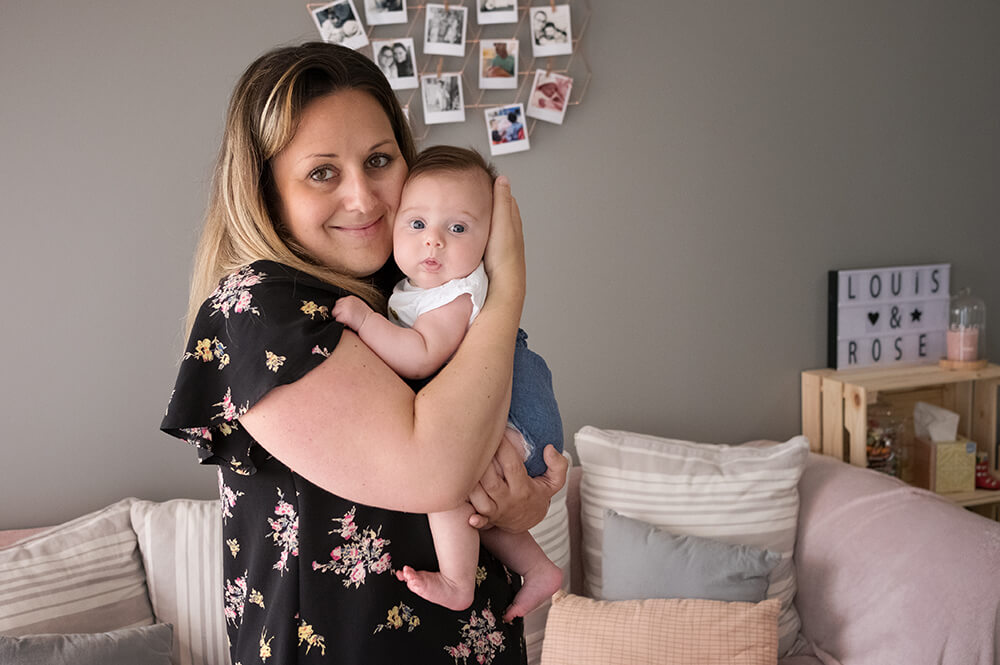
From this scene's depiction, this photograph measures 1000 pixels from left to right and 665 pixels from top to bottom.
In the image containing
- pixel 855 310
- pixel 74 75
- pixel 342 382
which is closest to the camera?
pixel 342 382

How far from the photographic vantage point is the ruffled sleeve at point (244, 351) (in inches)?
35.0

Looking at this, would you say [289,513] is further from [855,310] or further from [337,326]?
[855,310]

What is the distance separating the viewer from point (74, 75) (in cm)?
226

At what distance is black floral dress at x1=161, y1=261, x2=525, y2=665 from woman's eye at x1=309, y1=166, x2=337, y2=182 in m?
0.15

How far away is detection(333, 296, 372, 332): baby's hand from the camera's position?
0.97 m

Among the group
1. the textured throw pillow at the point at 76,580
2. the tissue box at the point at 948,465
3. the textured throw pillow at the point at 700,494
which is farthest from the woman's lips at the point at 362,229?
the tissue box at the point at 948,465

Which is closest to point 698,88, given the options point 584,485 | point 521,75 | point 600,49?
point 600,49

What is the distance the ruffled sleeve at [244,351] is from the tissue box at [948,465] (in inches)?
97.4

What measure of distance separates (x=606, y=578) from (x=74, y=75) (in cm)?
188

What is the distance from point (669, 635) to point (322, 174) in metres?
1.46

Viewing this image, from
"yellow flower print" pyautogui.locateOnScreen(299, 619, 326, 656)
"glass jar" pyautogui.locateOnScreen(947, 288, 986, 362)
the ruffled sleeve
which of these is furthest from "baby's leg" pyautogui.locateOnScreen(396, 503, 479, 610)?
"glass jar" pyautogui.locateOnScreen(947, 288, 986, 362)

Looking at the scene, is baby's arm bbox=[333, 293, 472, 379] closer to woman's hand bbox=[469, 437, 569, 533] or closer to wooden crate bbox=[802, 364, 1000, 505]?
woman's hand bbox=[469, 437, 569, 533]

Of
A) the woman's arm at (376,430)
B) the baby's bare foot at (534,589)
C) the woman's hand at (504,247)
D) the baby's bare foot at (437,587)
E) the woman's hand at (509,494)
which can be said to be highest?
the woman's hand at (504,247)

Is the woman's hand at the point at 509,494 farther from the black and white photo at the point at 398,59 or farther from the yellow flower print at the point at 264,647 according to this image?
the black and white photo at the point at 398,59
